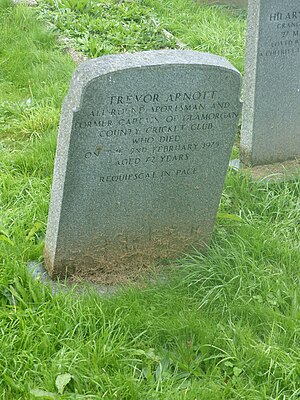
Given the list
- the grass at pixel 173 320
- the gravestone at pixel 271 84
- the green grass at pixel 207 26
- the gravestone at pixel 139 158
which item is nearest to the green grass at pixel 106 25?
the green grass at pixel 207 26

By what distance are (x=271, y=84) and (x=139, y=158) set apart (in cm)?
159

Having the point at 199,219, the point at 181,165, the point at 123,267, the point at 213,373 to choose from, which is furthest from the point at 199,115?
the point at 213,373

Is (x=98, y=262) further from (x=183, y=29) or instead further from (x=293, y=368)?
(x=183, y=29)

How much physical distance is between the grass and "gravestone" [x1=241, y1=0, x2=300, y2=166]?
1.61 ft

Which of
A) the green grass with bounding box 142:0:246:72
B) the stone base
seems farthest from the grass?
the green grass with bounding box 142:0:246:72

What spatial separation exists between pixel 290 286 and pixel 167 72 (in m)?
1.24

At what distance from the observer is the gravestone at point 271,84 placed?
4582 millimetres

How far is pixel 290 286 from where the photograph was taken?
A: 12.0ft

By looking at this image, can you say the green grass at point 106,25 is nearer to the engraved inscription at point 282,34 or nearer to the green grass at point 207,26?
the green grass at point 207,26

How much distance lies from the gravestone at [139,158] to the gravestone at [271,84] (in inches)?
43.9

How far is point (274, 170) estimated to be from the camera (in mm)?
4934

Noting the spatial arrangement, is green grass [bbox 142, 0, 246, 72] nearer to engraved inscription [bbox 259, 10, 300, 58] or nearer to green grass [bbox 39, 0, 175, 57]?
green grass [bbox 39, 0, 175, 57]

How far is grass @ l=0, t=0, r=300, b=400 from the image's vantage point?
3.06m

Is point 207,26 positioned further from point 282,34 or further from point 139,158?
point 139,158
